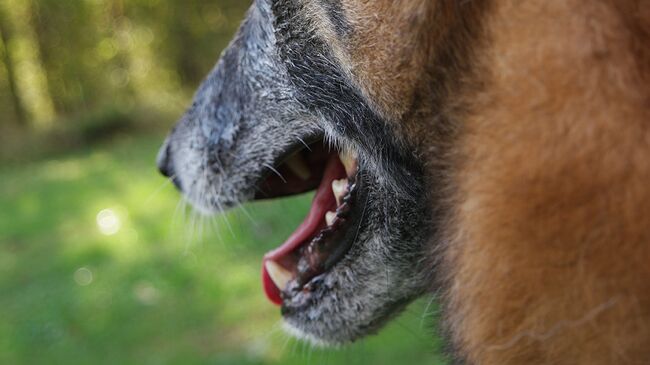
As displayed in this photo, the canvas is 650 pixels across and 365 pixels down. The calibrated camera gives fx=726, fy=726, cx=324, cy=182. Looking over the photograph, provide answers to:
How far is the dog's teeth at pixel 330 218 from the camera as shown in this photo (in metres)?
1.96

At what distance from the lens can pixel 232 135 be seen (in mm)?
2160

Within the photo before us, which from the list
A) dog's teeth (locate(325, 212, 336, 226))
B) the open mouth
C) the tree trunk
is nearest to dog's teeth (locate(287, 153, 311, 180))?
the open mouth

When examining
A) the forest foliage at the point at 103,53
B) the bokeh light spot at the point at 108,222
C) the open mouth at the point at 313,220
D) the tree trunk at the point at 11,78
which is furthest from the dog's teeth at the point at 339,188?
the tree trunk at the point at 11,78

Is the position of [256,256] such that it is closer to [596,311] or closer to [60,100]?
[596,311]

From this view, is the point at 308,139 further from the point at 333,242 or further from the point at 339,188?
the point at 333,242

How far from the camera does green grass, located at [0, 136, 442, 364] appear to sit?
4398 mm

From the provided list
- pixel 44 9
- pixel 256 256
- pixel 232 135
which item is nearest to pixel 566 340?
pixel 232 135

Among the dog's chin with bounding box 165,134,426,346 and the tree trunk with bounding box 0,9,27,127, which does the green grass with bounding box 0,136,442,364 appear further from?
the tree trunk with bounding box 0,9,27,127

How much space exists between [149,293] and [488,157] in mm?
4848

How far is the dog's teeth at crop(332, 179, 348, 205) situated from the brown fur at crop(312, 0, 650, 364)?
623mm

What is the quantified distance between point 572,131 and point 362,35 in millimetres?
520

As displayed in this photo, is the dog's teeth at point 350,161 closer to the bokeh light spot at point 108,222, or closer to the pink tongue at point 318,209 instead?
the pink tongue at point 318,209

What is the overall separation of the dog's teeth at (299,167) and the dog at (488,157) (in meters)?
0.29

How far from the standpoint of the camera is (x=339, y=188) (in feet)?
6.56
